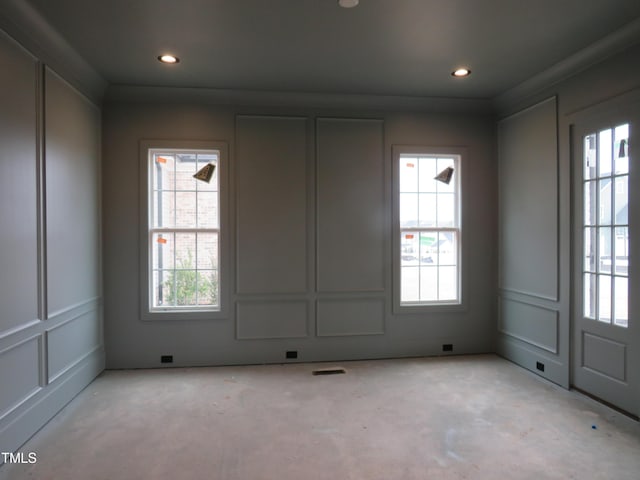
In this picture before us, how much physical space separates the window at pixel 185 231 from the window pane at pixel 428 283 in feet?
7.50

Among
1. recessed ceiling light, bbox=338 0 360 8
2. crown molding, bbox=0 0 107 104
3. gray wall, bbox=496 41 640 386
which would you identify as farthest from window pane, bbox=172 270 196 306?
gray wall, bbox=496 41 640 386

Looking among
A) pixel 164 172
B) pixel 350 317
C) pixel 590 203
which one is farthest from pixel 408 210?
pixel 164 172

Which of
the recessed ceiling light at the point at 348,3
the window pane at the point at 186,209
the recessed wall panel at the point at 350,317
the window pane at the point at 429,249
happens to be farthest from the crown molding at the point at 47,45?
the window pane at the point at 429,249

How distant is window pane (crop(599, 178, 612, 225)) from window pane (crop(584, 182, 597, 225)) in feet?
0.20

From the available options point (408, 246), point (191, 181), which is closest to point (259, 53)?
point (191, 181)

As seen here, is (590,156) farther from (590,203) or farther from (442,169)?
(442,169)

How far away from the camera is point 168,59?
3.23 meters

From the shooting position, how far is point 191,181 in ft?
13.3

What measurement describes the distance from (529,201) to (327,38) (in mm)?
2581

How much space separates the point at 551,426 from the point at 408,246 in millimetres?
2152

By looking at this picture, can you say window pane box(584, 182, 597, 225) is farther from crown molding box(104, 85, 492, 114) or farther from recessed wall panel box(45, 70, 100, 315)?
recessed wall panel box(45, 70, 100, 315)

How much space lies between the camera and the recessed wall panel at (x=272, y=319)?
4078 millimetres

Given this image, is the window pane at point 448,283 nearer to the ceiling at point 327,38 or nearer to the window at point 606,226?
the window at point 606,226

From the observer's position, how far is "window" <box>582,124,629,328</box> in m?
2.94
